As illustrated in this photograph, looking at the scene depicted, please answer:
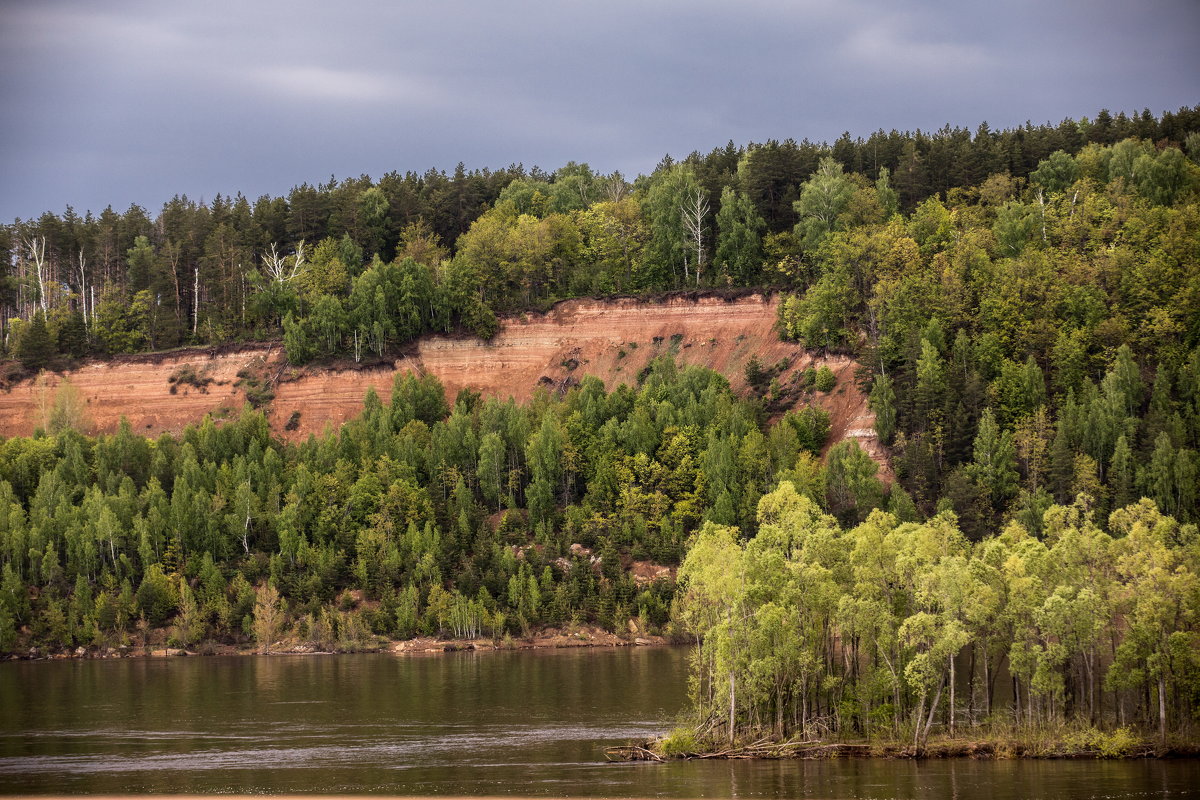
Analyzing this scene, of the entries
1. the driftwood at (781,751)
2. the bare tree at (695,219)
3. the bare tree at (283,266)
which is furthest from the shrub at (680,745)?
the bare tree at (283,266)

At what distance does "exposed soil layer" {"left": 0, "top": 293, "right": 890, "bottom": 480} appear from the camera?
Answer: 161m

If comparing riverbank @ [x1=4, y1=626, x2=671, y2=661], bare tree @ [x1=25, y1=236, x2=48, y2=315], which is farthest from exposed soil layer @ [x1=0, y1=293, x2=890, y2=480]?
riverbank @ [x1=4, y1=626, x2=671, y2=661]

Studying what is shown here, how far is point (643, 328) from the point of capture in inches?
6467

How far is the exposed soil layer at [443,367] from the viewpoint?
529 ft

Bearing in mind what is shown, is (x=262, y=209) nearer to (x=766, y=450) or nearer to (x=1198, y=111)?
(x=766, y=450)

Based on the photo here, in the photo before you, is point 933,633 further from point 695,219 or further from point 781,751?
point 695,219

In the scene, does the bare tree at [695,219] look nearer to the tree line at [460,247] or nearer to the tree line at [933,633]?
the tree line at [460,247]

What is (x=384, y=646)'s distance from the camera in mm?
124688

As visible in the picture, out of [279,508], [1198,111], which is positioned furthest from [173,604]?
[1198,111]

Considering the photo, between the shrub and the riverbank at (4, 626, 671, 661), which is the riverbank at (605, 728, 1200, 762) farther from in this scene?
the riverbank at (4, 626, 671, 661)

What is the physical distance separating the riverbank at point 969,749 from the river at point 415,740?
33.1 inches

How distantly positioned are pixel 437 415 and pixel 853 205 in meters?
51.4

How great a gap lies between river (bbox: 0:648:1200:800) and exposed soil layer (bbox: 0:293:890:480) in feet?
178

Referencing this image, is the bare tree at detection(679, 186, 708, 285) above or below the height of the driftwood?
above
